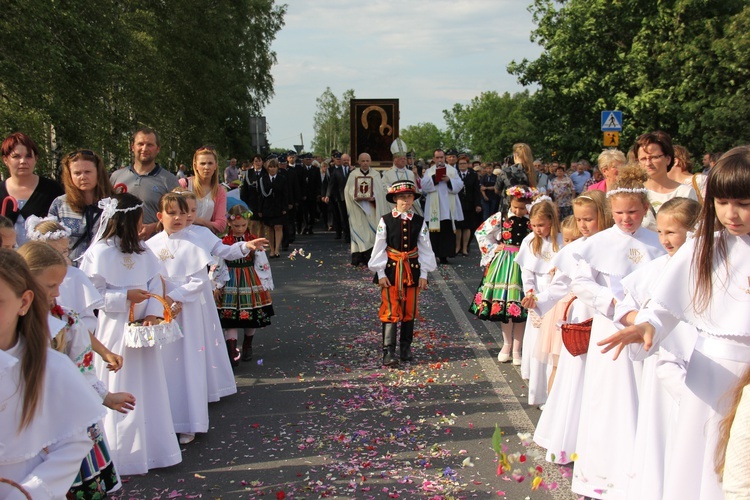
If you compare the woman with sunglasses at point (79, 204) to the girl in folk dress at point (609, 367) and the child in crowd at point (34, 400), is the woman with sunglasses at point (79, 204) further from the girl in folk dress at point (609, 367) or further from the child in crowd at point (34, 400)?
the girl in folk dress at point (609, 367)

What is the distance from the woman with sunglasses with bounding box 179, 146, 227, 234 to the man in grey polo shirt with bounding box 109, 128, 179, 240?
0.32 meters

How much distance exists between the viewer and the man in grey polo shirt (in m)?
7.54

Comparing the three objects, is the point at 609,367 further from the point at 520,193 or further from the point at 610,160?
the point at 520,193

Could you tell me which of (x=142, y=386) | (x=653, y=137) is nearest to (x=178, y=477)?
(x=142, y=386)

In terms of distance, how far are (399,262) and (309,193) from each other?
51.7 feet

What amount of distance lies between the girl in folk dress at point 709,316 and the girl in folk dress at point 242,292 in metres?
5.28

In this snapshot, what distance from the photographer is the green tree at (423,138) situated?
132 m

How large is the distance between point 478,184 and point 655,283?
15428mm

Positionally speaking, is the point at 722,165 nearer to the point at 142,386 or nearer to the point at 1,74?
the point at 142,386

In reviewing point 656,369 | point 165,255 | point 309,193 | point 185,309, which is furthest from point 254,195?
point 656,369

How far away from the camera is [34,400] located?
291 cm

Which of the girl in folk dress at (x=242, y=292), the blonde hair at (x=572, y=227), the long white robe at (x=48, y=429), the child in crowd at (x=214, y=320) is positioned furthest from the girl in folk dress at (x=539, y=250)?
the long white robe at (x=48, y=429)

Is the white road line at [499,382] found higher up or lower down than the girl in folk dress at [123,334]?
lower down

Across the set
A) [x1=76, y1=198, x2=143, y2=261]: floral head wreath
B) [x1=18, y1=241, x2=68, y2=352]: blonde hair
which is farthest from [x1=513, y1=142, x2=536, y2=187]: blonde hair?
[x1=18, y1=241, x2=68, y2=352]: blonde hair
